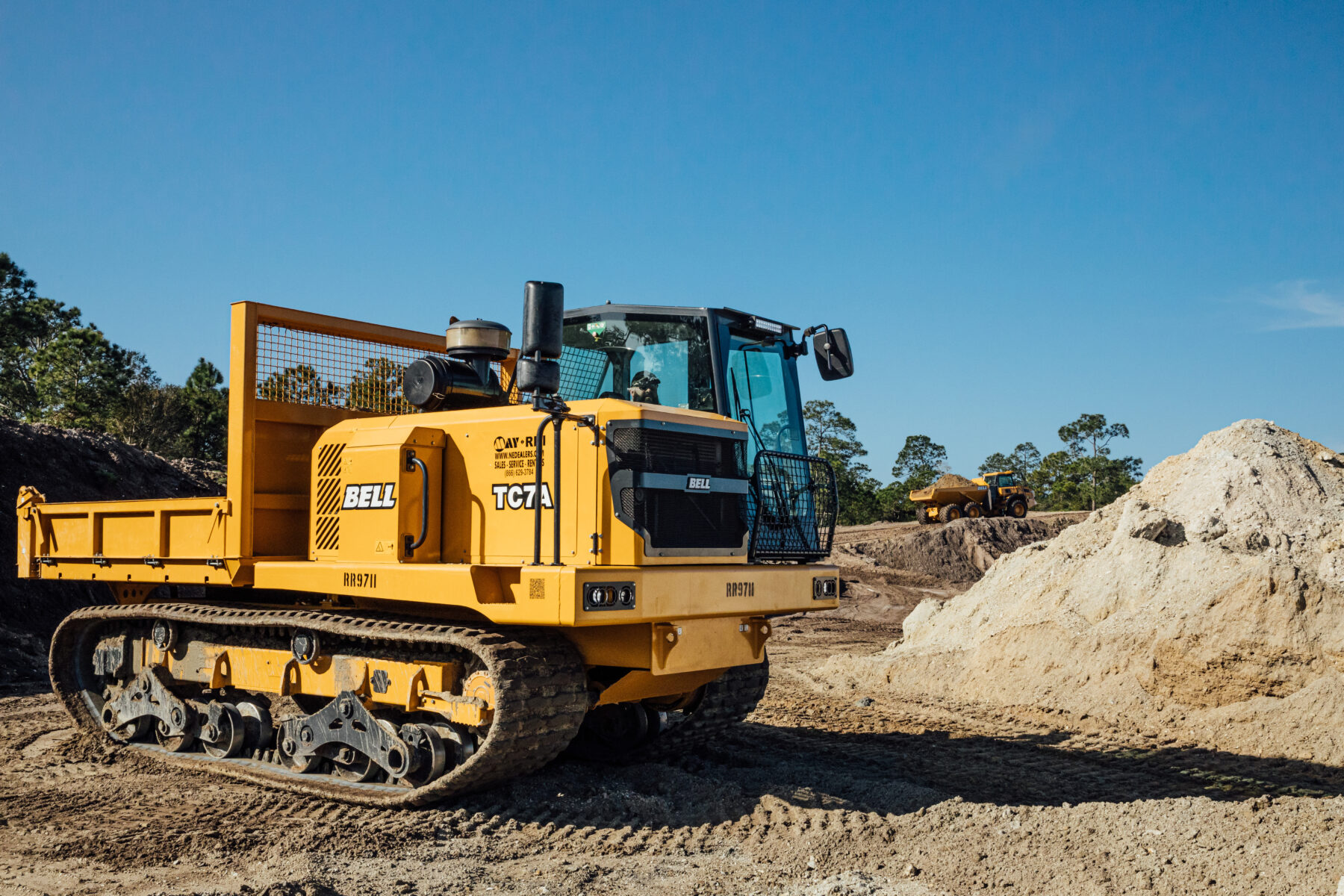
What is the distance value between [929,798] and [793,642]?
1052 centimetres

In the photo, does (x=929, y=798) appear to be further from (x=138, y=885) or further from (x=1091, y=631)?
(x=1091, y=631)

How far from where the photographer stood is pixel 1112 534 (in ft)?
41.5

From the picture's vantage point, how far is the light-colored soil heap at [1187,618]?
934 cm

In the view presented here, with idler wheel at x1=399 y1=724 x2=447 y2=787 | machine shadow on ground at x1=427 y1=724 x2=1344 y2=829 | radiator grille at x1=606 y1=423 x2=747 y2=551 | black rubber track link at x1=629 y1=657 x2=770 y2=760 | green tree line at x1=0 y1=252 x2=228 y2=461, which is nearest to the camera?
radiator grille at x1=606 y1=423 x2=747 y2=551

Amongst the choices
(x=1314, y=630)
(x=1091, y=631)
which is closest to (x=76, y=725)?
(x=1091, y=631)

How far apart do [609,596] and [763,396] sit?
2.65m

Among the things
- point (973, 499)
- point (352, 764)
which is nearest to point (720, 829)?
point (352, 764)

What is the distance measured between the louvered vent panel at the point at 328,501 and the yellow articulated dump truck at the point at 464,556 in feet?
0.07

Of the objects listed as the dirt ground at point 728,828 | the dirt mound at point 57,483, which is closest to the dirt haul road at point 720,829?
the dirt ground at point 728,828

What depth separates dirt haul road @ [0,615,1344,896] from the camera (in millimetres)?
4973

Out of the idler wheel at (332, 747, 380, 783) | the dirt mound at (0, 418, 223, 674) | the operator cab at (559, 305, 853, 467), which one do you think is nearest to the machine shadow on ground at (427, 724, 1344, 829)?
the idler wheel at (332, 747, 380, 783)

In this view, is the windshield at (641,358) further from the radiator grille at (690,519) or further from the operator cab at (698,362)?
the radiator grille at (690,519)

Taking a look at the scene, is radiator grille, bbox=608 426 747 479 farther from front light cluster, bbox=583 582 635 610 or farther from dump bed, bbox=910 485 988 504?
dump bed, bbox=910 485 988 504

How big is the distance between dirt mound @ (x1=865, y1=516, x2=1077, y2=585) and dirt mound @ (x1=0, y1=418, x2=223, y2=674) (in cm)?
1882
